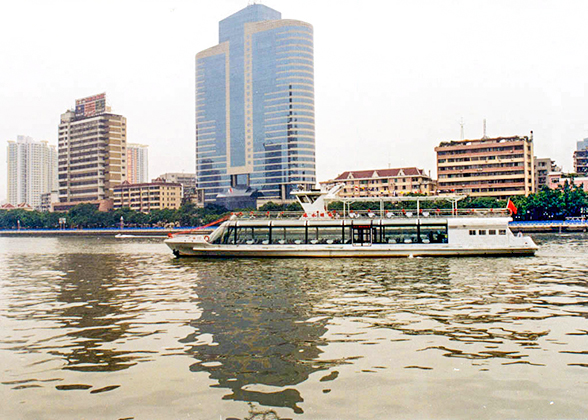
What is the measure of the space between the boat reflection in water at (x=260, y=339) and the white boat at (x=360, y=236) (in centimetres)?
1594

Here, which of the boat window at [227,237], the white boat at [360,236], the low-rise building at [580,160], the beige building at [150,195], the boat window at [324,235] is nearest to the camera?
the white boat at [360,236]

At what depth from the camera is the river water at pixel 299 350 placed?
31.1ft

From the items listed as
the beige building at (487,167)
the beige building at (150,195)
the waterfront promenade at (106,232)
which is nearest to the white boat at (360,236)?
the waterfront promenade at (106,232)

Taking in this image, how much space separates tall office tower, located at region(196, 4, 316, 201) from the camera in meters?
174

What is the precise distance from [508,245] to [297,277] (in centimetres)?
1957

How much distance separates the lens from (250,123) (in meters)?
188

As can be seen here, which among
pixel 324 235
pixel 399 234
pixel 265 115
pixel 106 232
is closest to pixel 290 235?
pixel 324 235

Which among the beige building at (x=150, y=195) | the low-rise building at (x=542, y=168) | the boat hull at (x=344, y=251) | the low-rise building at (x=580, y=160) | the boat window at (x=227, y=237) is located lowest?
the boat hull at (x=344, y=251)

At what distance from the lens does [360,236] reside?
41.0m

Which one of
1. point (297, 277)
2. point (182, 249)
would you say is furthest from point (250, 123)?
point (297, 277)

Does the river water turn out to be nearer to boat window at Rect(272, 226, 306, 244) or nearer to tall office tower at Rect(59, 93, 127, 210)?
boat window at Rect(272, 226, 306, 244)

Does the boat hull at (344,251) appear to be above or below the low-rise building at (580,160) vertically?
below

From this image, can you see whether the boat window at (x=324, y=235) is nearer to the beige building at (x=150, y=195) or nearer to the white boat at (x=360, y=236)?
the white boat at (x=360, y=236)

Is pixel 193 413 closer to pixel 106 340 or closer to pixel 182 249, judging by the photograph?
pixel 106 340
